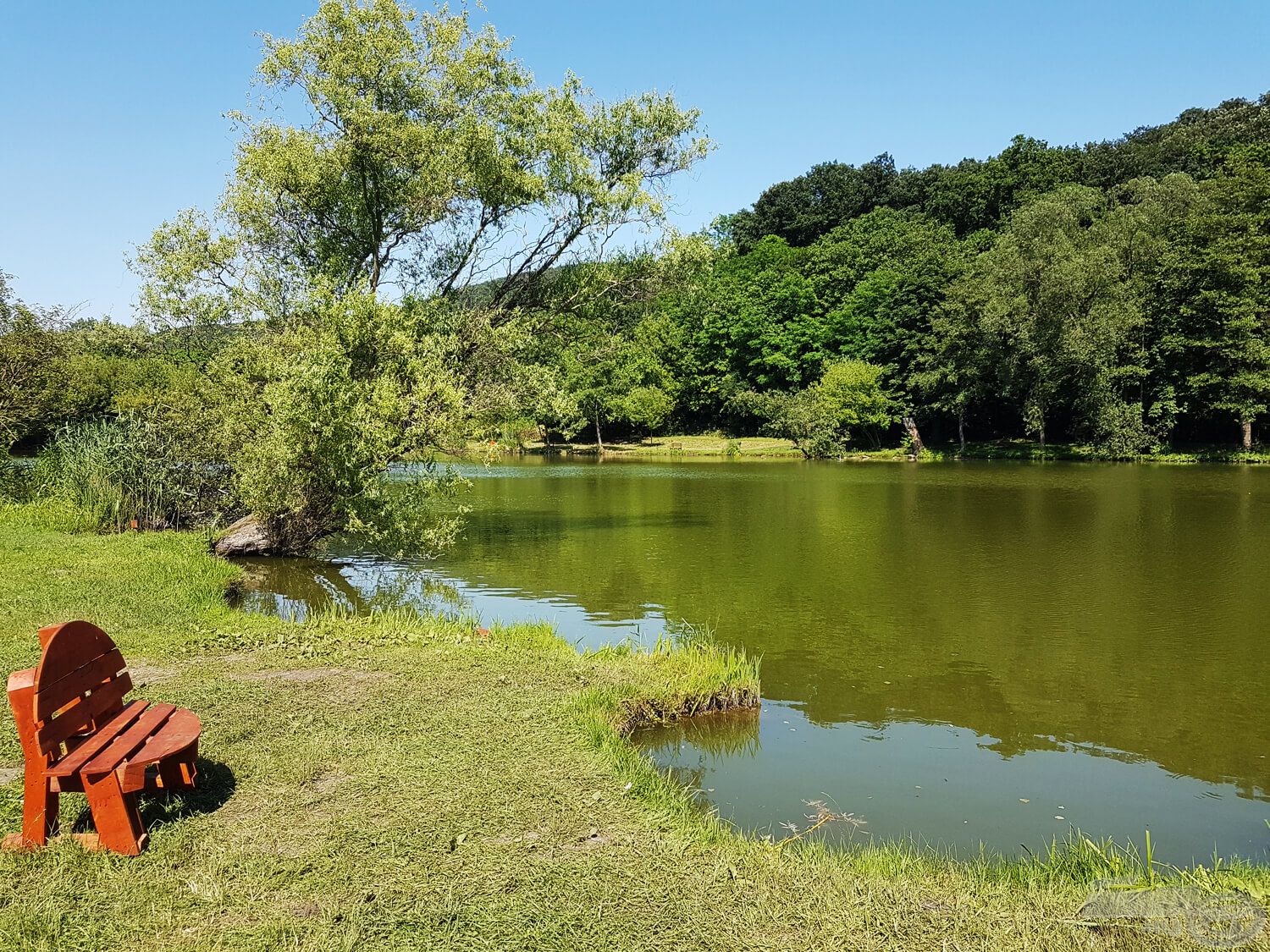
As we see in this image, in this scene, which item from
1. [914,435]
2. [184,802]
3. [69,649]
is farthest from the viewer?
[914,435]

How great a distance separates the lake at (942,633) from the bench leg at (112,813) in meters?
4.03

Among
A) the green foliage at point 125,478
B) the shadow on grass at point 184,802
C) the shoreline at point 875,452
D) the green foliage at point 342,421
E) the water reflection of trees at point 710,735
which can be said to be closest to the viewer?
the shadow on grass at point 184,802

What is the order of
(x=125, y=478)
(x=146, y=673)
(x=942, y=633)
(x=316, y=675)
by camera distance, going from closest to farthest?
(x=146, y=673) → (x=316, y=675) → (x=942, y=633) → (x=125, y=478)

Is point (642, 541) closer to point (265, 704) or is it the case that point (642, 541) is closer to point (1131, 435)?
point (265, 704)

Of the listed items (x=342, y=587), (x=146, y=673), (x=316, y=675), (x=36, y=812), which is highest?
(x=36, y=812)

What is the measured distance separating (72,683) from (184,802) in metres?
1.10

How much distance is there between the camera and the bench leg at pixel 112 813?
15.0 feet

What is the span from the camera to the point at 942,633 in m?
12.6

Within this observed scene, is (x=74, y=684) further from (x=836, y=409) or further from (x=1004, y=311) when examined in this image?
(x=836, y=409)

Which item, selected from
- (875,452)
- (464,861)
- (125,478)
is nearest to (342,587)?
(125,478)

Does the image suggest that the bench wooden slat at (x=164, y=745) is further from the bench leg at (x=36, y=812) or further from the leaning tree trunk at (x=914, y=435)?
the leaning tree trunk at (x=914, y=435)

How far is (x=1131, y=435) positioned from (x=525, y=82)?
137ft

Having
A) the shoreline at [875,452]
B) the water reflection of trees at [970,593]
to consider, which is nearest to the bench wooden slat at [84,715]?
the water reflection of trees at [970,593]

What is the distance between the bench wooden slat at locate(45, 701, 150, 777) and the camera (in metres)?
4.48
